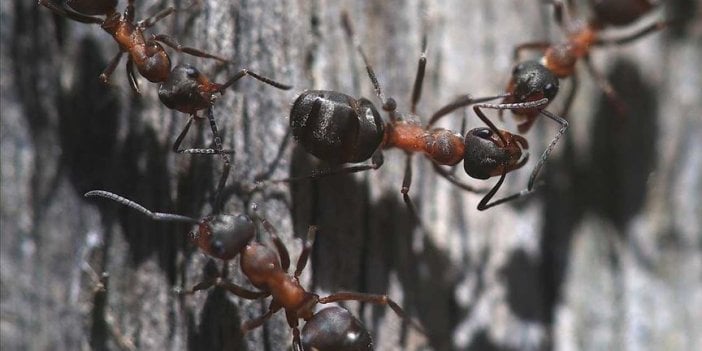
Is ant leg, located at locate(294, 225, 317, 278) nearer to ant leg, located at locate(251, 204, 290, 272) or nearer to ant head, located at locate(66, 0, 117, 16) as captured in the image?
→ ant leg, located at locate(251, 204, 290, 272)

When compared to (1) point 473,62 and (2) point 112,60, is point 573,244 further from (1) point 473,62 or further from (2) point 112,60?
(2) point 112,60

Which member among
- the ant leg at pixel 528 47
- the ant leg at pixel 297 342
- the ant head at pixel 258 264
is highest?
the ant leg at pixel 528 47

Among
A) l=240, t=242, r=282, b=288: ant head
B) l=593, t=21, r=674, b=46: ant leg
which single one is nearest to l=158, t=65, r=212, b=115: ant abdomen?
l=240, t=242, r=282, b=288: ant head

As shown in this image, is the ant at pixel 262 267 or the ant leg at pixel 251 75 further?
the ant leg at pixel 251 75

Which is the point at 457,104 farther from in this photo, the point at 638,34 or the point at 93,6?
the point at 93,6

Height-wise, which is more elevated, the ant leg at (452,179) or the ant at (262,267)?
Result: the ant leg at (452,179)

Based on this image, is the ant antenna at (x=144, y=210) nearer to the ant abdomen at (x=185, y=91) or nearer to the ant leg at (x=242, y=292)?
the ant leg at (x=242, y=292)

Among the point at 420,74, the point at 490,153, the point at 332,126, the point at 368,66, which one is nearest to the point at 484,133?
the point at 490,153

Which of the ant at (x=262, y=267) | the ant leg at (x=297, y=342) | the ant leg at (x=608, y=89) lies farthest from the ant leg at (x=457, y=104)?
the ant leg at (x=297, y=342)
